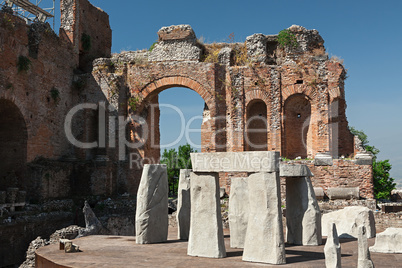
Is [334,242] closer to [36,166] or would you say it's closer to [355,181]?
[355,181]

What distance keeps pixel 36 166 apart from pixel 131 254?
8.59 metres

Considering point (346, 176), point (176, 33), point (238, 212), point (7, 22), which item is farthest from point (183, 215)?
point (176, 33)

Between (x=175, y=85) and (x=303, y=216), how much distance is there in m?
10.4

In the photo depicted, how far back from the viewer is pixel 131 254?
7426 mm

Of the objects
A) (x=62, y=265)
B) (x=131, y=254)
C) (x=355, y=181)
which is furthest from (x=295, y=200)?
(x=355, y=181)

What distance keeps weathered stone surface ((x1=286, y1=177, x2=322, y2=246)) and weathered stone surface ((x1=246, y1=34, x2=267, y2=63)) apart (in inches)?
380

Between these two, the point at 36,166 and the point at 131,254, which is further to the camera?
the point at 36,166

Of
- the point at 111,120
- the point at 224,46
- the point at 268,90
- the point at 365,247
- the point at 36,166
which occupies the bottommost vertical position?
the point at 365,247

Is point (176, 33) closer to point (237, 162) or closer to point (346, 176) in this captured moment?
point (346, 176)

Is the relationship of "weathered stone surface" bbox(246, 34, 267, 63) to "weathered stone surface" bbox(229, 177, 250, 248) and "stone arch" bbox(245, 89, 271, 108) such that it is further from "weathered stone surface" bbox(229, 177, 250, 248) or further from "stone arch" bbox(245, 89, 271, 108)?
"weathered stone surface" bbox(229, 177, 250, 248)

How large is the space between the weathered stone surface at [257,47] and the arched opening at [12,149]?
903 cm

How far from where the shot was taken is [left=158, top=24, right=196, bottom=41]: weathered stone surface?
1803 centimetres

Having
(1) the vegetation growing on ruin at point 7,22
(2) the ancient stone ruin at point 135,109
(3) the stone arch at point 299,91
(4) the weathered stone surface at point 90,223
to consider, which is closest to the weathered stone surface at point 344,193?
(2) the ancient stone ruin at point 135,109

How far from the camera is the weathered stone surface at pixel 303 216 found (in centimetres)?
842
